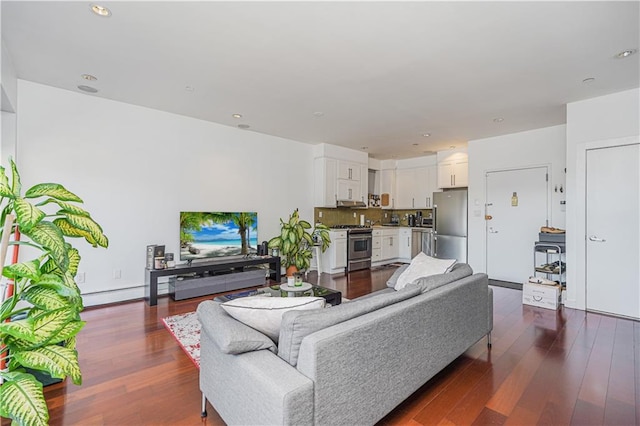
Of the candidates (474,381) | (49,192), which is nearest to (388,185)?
(474,381)

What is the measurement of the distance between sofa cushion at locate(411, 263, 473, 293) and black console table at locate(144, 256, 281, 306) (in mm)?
2954

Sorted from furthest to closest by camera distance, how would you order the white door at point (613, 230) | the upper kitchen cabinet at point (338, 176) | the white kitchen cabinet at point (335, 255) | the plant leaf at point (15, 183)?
1. the upper kitchen cabinet at point (338, 176)
2. the white kitchen cabinet at point (335, 255)
3. the white door at point (613, 230)
4. the plant leaf at point (15, 183)

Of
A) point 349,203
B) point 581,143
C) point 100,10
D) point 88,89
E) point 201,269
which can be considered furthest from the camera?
point 349,203

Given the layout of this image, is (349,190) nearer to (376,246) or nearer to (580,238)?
(376,246)

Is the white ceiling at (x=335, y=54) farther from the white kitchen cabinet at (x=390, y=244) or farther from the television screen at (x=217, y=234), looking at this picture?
the white kitchen cabinet at (x=390, y=244)

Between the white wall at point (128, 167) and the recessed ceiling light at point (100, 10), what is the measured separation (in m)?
1.98

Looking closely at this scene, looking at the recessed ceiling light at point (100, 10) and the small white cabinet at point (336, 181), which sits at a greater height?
the recessed ceiling light at point (100, 10)

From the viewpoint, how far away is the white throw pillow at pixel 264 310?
160cm

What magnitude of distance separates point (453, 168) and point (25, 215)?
21.4ft

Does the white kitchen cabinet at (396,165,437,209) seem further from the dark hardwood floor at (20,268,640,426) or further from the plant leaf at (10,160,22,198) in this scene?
the plant leaf at (10,160,22,198)

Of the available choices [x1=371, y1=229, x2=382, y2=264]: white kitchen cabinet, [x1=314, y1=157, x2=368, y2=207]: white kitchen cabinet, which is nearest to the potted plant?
[x1=314, y1=157, x2=368, y2=207]: white kitchen cabinet

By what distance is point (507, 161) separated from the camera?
5.29 metres

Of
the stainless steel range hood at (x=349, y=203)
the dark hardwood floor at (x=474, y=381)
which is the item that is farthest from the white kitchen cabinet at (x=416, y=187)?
the dark hardwood floor at (x=474, y=381)

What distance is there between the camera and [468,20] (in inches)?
86.9
